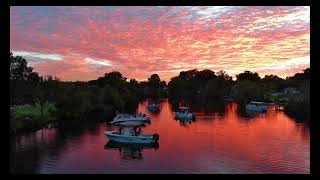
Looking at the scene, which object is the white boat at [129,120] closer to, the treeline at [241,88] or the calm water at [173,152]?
the calm water at [173,152]

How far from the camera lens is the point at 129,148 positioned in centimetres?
2772

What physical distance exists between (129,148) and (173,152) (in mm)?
3528

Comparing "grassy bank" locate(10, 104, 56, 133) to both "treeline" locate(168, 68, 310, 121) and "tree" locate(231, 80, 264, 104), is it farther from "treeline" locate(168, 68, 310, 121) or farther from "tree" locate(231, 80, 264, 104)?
"tree" locate(231, 80, 264, 104)

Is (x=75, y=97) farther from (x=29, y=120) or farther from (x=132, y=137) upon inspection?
(x=132, y=137)

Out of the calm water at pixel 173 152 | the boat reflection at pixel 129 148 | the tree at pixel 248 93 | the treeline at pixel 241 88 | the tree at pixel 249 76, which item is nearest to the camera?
the calm water at pixel 173 152

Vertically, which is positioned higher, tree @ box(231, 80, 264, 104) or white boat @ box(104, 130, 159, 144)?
tree @ box(231, 80, 264, 104)

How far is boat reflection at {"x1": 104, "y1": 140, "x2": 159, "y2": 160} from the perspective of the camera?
83.5 feet

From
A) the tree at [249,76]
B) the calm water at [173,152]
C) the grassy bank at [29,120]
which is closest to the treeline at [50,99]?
the grassy bank at [29,120]

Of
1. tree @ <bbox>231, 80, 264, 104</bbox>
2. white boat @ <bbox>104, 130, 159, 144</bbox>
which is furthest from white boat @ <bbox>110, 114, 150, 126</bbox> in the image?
tree @ <bbox>231, 80, 264, 104</bbox>

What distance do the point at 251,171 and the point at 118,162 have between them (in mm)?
8239

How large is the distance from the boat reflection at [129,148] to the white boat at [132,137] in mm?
308

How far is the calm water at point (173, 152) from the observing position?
71.9 feet

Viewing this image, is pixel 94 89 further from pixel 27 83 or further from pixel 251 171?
pixel 251 171
